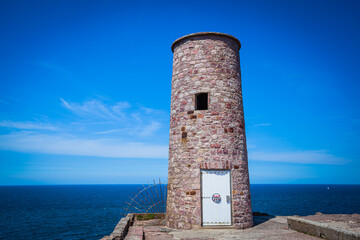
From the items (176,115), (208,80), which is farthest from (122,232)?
(208,80)

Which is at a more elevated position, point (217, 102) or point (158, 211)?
point (217, 102)

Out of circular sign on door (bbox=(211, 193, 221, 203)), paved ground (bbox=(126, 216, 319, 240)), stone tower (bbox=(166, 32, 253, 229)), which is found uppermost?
stone tower (bbox=(166, 32, 253, 229))

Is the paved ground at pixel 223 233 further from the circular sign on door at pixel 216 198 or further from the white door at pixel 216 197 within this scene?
the circular sign on door at pixel 216 198

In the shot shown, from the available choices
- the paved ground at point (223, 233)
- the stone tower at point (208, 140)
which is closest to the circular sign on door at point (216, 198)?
the stone tower at point (208, 140)

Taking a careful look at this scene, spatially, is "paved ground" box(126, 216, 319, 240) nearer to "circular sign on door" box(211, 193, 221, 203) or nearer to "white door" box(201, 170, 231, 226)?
"white door" box(201, 170, 231, 226)

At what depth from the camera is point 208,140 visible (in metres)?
9.01

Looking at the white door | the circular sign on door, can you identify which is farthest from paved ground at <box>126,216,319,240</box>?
the circular sign on door

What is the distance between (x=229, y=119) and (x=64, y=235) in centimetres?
2612

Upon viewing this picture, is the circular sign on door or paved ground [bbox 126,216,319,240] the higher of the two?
the circular sign on door

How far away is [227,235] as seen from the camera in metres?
7.66

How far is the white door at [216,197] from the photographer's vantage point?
8.63 m

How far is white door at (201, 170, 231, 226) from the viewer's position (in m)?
8.63

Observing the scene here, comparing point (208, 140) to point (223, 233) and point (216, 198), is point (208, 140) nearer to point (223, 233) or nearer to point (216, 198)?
point (216, 198)

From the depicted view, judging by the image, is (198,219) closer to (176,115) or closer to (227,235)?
(227,235)
